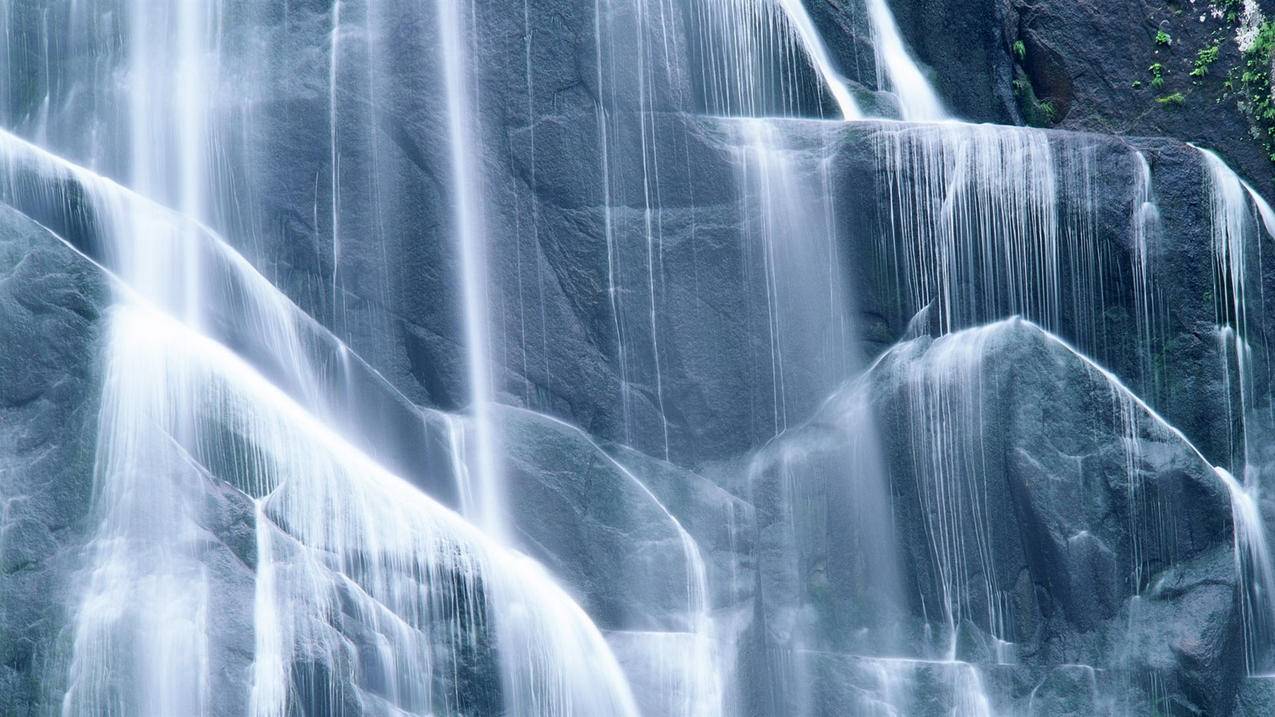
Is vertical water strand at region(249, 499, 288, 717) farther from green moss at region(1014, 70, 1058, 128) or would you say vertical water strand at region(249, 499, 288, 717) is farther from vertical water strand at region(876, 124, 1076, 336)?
green moss at region(1014, 70, 1058, 128)

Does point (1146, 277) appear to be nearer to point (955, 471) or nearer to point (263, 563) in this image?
point (955, 471)

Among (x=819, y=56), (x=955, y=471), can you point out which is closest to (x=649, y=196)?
(x=819, y=56)

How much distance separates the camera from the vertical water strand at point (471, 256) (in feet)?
43.1

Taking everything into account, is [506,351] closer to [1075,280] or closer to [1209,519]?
[1075,280]

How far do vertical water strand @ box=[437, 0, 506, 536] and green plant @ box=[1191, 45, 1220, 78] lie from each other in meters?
7.84

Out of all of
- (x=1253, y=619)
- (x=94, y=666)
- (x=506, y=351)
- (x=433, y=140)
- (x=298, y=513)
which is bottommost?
(x=1253, y=619)

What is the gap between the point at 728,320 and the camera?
13.8m

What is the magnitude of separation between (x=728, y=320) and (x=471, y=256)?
2581 millimetres

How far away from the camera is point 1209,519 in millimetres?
13266

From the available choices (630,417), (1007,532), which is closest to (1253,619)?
(1007,532)

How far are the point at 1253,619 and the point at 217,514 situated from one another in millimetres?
9554

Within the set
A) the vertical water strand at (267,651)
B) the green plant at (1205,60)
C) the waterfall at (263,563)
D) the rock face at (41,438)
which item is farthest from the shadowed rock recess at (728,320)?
the vertical water strand at (267,651)

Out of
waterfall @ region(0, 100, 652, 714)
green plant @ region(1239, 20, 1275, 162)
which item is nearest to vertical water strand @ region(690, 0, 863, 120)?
green plant @ region(1239, 20, 1275, 162)

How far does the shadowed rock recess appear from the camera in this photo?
13.1m
